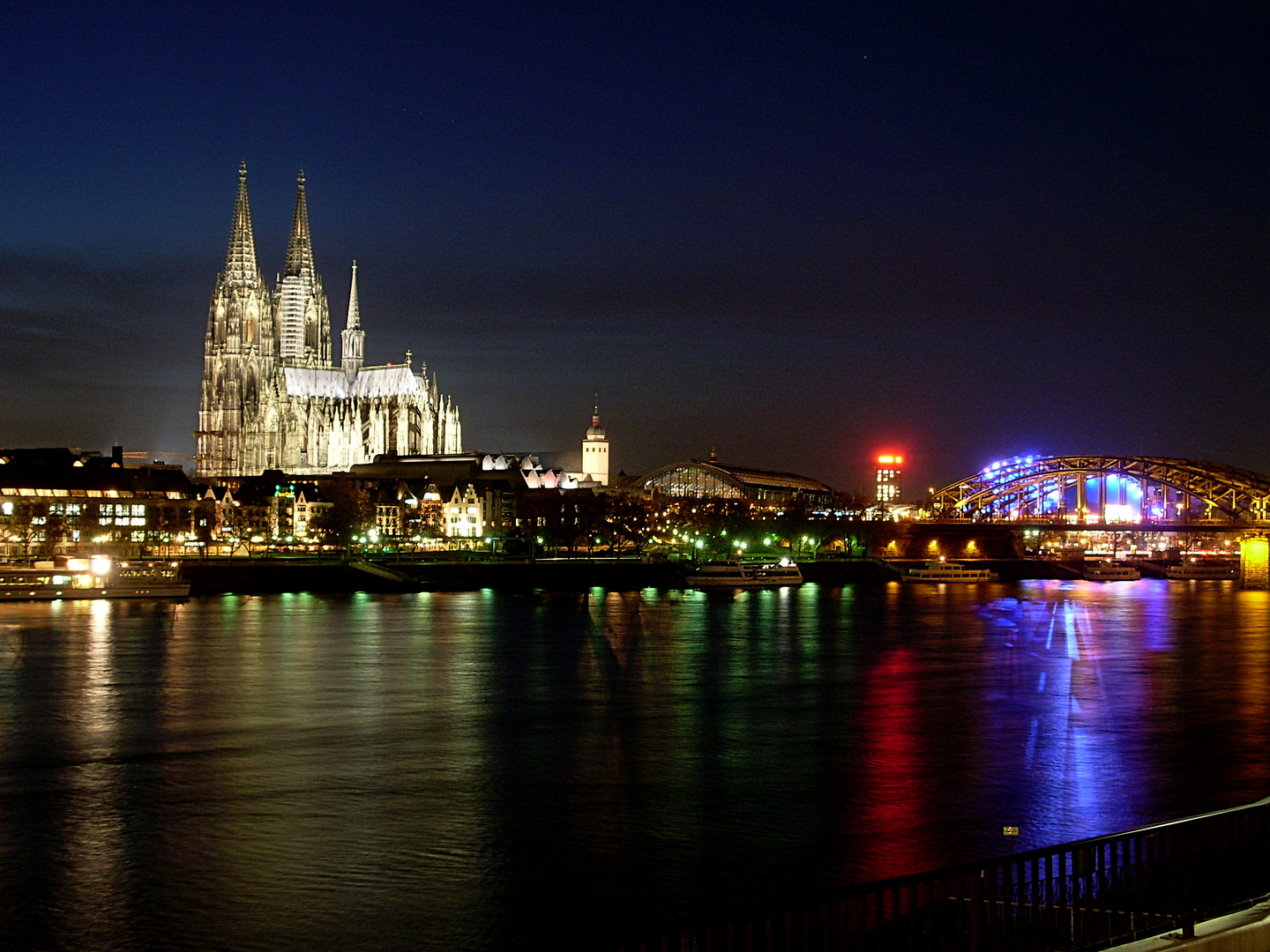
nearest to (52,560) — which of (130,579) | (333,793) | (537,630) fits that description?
(130,579)

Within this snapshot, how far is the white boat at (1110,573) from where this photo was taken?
84688mm

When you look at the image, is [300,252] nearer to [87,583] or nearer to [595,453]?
[595,453]

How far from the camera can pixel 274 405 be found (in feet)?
407

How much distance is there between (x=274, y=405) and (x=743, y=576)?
65.9m

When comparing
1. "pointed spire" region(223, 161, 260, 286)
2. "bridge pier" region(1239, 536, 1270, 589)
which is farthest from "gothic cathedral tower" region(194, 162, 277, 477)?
"bridge pier" region(1239, 536, 1270, 589)

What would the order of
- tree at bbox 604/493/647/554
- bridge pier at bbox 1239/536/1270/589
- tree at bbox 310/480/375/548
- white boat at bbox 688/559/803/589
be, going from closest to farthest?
white boat at bbox 688/559/803/589
bridge pier at bbox 1239/536/1270/589
tree at bbox 310/480/375/548
tree at bbox 604/493/647/554

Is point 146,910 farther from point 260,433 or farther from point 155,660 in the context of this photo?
point 260,433

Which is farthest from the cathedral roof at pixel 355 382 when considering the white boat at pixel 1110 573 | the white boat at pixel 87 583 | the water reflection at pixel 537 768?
the water reflection at pixel 537 768

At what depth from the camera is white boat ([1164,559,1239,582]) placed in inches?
3451

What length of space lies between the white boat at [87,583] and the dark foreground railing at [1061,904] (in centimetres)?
4940

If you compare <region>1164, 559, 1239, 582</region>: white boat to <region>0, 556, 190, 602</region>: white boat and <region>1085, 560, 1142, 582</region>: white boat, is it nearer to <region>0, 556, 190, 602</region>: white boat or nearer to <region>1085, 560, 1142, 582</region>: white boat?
<region>1085, 560, 1142, 582</region>: white boat

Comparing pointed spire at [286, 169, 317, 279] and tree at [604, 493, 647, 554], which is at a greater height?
pointed spire at [286, 169, 317, 279]

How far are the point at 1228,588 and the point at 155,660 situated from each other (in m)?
60.1

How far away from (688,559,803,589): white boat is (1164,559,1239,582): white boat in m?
28.4
